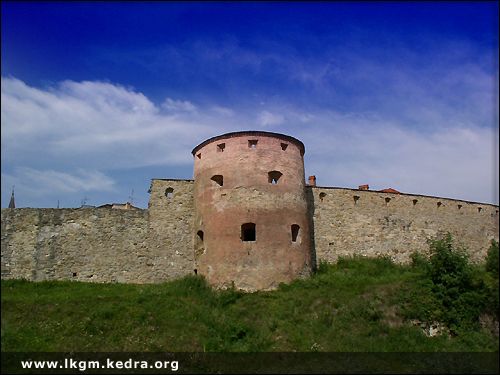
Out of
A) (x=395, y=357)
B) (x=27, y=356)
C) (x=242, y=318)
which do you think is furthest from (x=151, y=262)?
(x=395, y=357)

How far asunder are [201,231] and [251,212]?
8.12 feet

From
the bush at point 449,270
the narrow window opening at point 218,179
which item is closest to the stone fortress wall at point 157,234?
the narrow window opening at point 218,179

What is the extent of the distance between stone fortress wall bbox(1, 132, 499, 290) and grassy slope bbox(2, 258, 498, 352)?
90cm

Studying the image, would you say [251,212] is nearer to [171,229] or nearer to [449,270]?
[171,229]

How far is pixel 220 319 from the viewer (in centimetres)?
1438

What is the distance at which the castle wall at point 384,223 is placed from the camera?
2073cm

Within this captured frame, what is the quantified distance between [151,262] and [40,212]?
15.4 ft

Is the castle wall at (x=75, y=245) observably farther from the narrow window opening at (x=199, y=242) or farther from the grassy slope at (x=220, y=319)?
the narrow window opening at (x=199, y=242)

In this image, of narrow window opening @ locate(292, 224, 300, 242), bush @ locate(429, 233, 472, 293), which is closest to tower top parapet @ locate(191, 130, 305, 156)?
narrow window opening @ locate(292, 224, 300, 242)

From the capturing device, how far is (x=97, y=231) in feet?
59.6

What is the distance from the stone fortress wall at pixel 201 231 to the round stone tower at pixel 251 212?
4cm

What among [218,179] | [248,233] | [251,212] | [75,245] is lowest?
[75,245]

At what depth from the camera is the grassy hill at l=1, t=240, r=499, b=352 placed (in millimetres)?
12891

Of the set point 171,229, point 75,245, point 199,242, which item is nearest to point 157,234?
point 171,229
